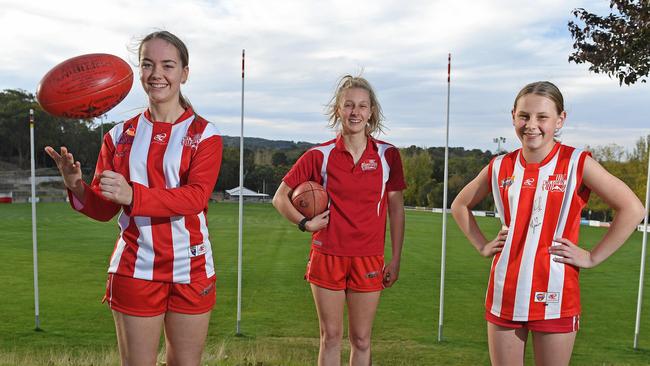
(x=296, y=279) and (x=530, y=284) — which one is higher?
(x=530, y=284)

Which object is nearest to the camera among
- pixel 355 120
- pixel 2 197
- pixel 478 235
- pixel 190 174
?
pixel 190 174

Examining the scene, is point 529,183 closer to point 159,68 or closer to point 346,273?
point 346,273

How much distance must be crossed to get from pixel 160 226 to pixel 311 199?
1.07 m

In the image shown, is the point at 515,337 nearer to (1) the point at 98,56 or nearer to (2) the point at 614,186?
(2) the point at 614,186

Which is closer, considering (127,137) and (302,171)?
(127,137)

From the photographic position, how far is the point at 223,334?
31.5ft

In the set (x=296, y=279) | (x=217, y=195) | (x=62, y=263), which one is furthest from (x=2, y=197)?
(x=296, y=279)

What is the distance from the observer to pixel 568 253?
2.68 metres

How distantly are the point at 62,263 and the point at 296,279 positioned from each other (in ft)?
29.4

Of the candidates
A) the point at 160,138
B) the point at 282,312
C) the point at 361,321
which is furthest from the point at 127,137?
the point at 282,312

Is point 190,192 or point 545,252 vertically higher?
point 190,192

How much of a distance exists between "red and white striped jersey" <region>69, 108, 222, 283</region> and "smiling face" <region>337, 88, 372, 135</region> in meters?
1.04

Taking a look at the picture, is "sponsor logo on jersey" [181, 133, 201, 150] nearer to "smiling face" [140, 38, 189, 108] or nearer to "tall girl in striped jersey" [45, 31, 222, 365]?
"tall girl in striped jersey" [45, 31, 222, 365]

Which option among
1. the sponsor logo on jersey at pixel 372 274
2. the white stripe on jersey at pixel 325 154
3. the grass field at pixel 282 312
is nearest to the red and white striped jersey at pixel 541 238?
the sponsor logo on jersey at pixel 372 274
